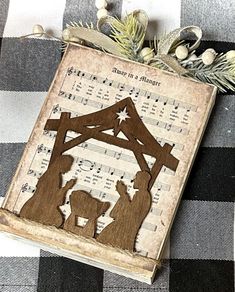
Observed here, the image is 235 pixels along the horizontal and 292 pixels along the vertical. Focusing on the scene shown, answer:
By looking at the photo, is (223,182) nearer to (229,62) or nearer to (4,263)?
(229,62)

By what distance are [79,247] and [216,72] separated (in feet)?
0.85

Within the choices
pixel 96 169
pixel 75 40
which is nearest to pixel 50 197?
pixel 96 169

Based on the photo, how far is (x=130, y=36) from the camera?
76cm

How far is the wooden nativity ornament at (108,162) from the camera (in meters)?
0.68

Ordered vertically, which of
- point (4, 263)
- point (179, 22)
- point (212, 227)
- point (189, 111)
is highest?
point (179, 22)

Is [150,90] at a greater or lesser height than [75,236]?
greater

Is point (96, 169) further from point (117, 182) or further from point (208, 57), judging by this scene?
point (208, 57)

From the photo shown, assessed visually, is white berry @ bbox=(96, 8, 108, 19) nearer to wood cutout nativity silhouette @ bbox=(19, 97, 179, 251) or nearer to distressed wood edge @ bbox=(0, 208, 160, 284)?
wood cutout nativity silhouette @ bbox=(19, 97, 179, 251)

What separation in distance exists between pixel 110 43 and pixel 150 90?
0.08 meters

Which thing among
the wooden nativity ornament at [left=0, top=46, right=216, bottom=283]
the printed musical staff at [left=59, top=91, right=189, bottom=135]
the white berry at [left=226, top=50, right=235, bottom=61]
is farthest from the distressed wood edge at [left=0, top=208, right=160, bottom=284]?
the white berry at [left=226, top=50, right=235, bottom=61]

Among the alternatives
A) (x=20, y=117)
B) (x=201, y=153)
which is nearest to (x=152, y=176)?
(x=201, y=153)

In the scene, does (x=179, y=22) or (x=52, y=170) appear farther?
(x=179, y=22)

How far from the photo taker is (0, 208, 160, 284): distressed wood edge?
2.22ft

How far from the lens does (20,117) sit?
778 mm
